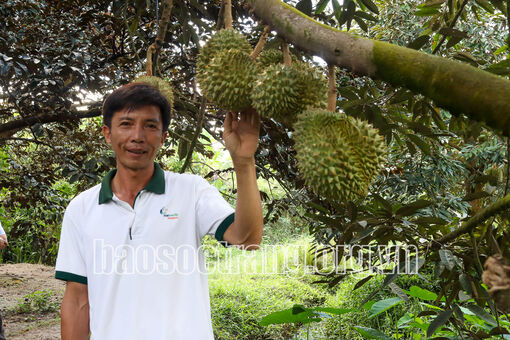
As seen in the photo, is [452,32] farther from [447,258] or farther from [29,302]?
[29,302]

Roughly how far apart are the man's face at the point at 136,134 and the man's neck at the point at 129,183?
6 cm

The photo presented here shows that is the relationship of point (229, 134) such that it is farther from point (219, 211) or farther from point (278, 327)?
point (278, 327)

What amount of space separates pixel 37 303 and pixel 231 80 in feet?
15.1

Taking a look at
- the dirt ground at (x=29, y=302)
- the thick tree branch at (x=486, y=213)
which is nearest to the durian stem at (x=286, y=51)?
the thick tree branch at (x=486, y=213)

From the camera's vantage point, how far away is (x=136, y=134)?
4.66ft

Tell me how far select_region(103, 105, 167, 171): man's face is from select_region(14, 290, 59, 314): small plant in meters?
3.87

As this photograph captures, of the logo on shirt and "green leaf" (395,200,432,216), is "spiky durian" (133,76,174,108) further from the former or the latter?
"green leaf" (395,200,432,216)

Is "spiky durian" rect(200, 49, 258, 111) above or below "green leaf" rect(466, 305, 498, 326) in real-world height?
above

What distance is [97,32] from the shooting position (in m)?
3.30

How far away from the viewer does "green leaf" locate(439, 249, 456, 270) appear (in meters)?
1.20

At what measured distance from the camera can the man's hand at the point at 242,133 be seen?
3.55 feet

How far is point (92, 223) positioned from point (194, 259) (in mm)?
354

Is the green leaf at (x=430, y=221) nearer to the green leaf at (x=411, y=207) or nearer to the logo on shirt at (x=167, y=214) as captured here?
the green leaf at (x=411, y=207)

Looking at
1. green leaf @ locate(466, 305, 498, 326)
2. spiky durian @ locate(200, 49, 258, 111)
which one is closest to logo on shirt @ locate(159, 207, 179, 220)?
spiky durian @ locate(200, 49, 258, 111)
